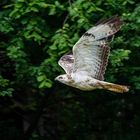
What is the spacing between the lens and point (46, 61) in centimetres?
733

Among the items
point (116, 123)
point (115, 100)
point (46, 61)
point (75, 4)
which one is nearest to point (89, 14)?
point (75, 4)

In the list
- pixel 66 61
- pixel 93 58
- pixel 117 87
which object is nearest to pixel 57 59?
pixel 66 61

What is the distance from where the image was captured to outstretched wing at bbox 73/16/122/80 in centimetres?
628

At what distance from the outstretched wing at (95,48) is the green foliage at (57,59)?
1.47 ft

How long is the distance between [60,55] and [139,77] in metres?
1.03

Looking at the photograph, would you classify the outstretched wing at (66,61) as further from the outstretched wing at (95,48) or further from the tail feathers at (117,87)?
the tail feathers at (117,87)

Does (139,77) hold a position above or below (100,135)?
above

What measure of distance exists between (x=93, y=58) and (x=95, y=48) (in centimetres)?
13

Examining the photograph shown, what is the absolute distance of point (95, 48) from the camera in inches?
253

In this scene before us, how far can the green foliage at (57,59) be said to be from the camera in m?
7.16

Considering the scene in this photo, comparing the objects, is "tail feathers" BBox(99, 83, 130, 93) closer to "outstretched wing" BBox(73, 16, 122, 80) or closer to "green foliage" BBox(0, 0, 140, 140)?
"outstretched wing" BBox(73, 16, 122, 80)

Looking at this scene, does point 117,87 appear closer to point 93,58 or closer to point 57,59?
point 93,58

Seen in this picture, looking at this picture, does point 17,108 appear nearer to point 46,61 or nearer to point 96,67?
point 46,61

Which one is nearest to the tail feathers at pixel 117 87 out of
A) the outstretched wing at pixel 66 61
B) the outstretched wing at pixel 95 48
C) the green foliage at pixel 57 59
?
the outstretched wing at pixel 95 48
